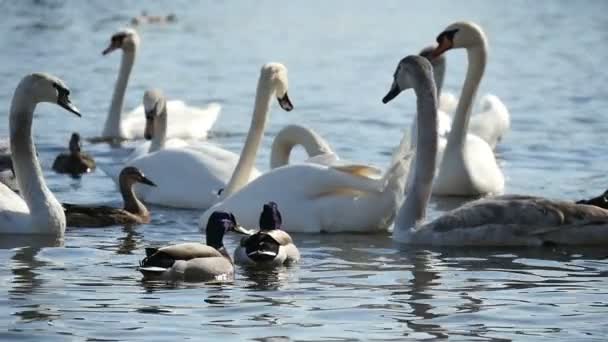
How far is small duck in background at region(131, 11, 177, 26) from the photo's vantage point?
3341 centimetres

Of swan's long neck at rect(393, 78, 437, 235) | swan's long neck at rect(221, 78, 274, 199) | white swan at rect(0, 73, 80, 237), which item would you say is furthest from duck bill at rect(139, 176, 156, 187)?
swan's long neck at rect(393, 78, 437, 235)

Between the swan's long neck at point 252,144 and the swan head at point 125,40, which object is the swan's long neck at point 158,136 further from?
the swan head at point 125,40

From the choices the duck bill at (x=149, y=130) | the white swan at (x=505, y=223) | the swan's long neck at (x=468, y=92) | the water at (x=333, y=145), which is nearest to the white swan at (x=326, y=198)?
the water at (x=333, y=145)

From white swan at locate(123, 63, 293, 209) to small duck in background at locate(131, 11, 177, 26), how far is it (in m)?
19.9

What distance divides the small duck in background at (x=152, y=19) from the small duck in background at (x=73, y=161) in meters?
18.2

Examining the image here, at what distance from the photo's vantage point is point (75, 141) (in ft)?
50.2

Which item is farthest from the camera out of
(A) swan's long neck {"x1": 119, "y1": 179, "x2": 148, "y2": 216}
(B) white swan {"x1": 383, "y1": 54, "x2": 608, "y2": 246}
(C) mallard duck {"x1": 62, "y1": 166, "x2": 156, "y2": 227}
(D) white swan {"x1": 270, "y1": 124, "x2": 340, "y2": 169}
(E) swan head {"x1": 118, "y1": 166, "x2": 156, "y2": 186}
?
(D) white swan {"x1": 270, "y1": 124, "x2": 340, "y2": 169}

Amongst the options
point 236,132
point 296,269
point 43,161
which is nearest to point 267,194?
point 296,269

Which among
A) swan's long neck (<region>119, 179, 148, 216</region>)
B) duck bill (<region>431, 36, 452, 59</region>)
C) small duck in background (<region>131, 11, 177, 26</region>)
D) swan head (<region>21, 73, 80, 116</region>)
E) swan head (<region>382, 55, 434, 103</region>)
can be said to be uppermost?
small duck in background (<region>131, 11, 177, 26</region>)

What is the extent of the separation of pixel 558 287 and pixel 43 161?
7873mm

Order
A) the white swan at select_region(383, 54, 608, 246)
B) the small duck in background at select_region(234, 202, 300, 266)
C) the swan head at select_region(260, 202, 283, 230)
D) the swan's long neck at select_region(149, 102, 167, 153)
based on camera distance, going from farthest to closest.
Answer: the swan's long neck at select_region(149, 102, 167, 153)
the white swan at select_region(383, 54, 608, 246)
the swan head at select_region(260, 202, 283, 230)
the small duck in background at select_region(234, 202, 300, 266)

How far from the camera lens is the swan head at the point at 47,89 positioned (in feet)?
38.0

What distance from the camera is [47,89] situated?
38.0 feet

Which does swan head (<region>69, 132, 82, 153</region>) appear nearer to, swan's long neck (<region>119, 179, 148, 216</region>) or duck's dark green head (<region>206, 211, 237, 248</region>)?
swan's long neck (<region>119, 179, 148, 216</region>)
